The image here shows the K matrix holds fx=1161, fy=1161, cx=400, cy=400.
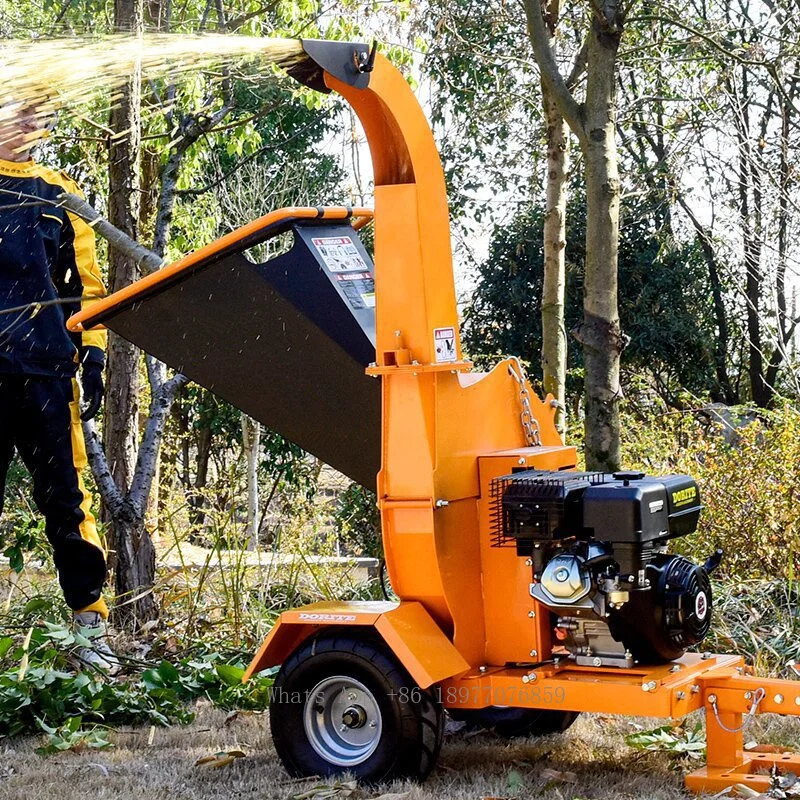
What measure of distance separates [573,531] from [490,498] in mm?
343

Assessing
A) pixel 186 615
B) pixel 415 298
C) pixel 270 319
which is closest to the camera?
pixel 415 298

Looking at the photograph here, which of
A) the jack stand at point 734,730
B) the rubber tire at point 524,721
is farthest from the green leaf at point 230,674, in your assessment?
the jack stand at point 734,730

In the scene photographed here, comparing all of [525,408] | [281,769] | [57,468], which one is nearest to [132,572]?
[57,468]

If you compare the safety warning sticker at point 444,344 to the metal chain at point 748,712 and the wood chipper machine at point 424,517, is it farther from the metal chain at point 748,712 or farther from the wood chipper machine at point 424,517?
the metal chain at point 748,712

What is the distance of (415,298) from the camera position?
142 inches

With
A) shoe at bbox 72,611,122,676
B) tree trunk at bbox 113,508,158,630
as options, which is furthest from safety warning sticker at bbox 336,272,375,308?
tree trunk at bbox 113,508,158,630

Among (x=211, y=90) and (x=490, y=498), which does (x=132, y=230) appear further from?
(x=490, y=498)

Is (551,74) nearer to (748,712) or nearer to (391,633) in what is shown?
(391,633)

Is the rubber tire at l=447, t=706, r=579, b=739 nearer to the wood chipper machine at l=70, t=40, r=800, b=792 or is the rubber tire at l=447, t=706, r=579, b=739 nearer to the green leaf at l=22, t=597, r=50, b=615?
the wood chipper machine at l=70, t=40, r=800, b=792

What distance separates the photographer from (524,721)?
13.6 feet

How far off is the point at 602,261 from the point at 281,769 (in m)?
2.61

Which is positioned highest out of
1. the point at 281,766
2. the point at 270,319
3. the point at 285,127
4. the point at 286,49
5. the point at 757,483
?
the point at 285,127

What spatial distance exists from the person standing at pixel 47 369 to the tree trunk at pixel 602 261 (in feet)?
7.02

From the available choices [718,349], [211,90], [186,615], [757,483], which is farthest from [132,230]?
[718,349]
